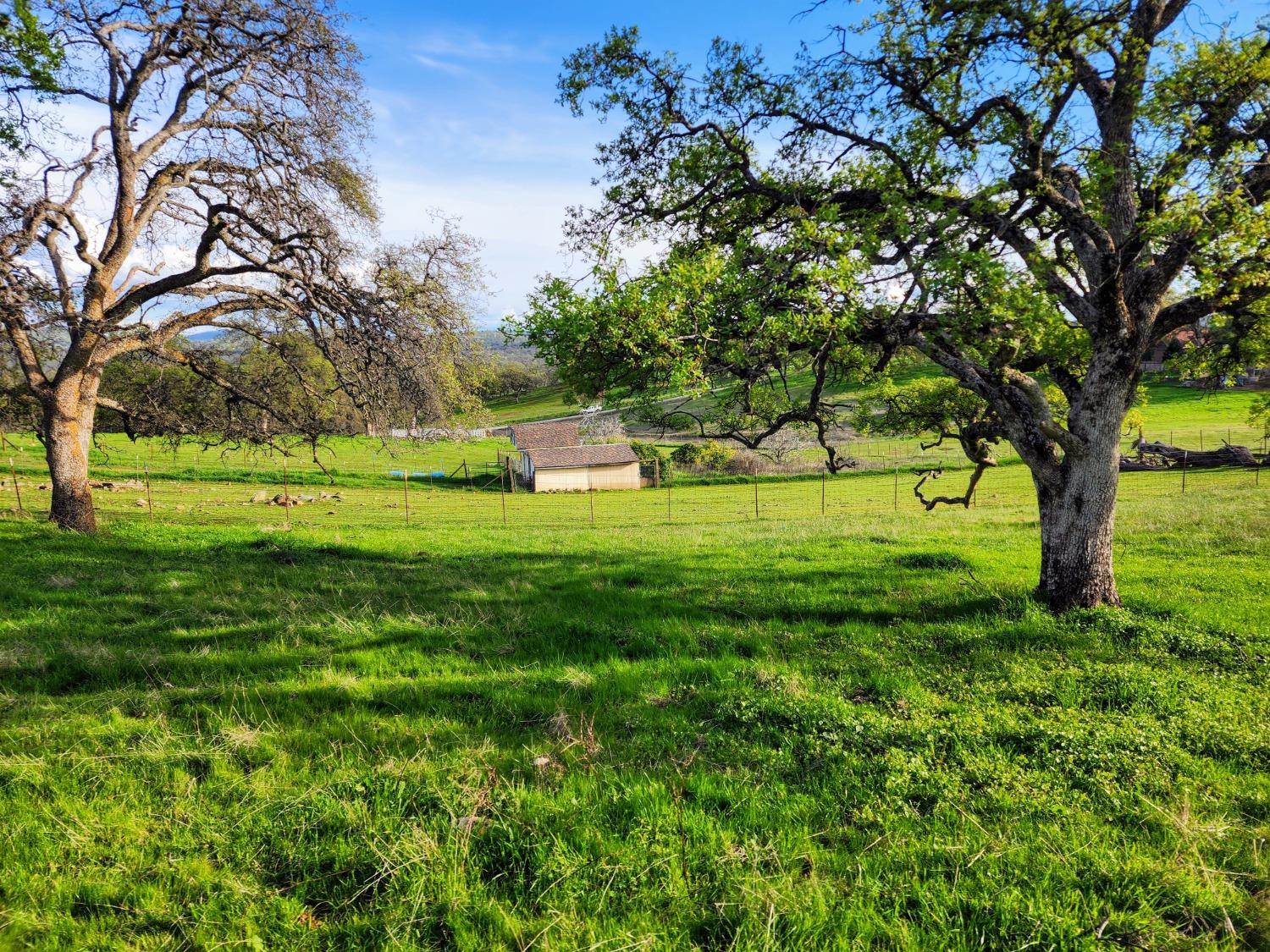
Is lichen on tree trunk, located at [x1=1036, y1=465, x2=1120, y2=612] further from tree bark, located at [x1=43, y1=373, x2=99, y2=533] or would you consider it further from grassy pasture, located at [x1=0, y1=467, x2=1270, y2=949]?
tree bark, located at [x1=43, y1=373, x2=99, y2=533]

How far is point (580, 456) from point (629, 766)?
4944 cm

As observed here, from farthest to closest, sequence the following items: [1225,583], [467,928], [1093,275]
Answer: [1225,583], [1093,275], [467,928]

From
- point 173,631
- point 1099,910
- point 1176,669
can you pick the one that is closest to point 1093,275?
point 1176,669

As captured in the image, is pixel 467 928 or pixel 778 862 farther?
pixel 778 862

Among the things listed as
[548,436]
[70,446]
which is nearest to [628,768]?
[70,446]

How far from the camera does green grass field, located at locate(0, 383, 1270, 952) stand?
2.83 m

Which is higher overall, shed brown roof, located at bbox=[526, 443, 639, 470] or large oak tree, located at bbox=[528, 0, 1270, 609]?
large oak tree, located at bbox=[528, 0, 1270, 609]

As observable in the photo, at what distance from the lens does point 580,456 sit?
53.1 meters

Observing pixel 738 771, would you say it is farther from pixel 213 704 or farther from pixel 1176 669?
pixel 1176 669

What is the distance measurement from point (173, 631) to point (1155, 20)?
1430cm

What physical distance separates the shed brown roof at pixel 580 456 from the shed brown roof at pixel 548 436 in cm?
317

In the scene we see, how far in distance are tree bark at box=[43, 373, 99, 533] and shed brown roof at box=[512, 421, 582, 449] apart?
4434cm

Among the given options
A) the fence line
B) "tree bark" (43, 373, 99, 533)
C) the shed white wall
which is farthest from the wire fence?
"tree bark" (43, 373, 99, 533)

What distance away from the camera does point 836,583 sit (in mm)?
9586
